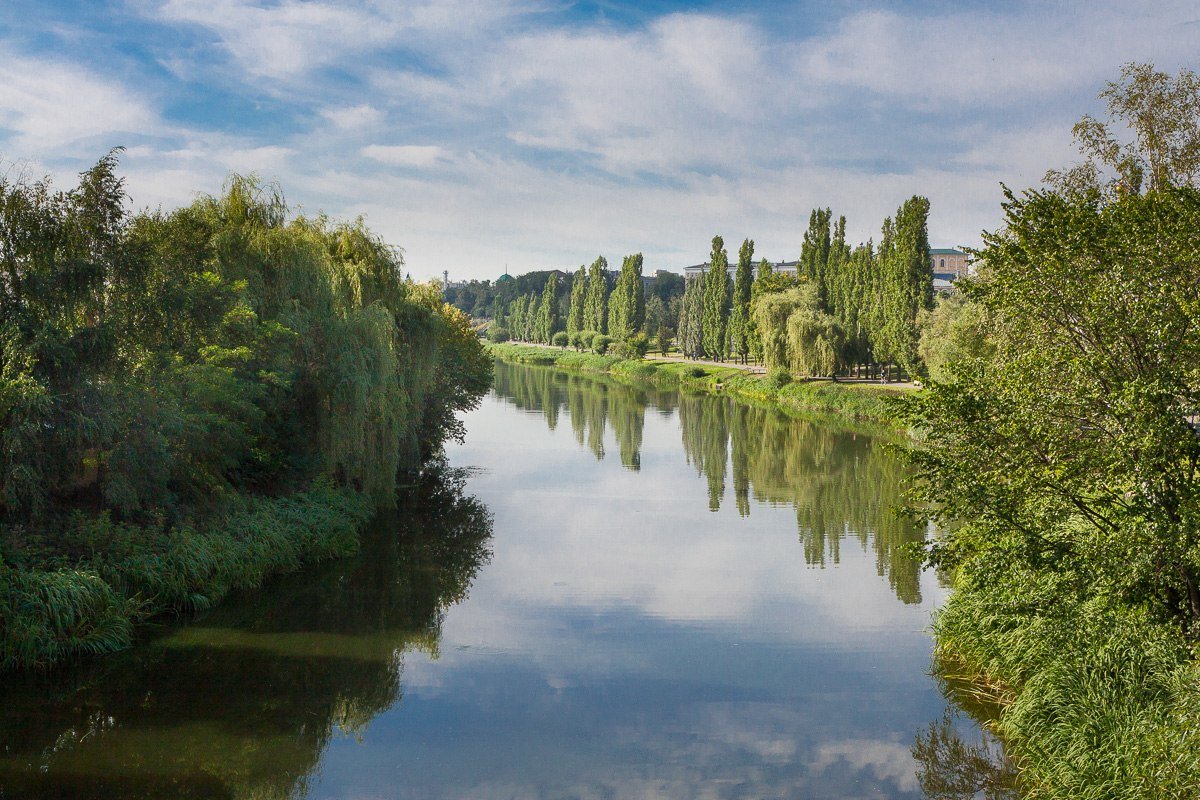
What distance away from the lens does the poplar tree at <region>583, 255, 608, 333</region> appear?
278 ft

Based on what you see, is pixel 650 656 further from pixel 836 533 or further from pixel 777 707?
pixel 836 533

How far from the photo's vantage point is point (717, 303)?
6531cm

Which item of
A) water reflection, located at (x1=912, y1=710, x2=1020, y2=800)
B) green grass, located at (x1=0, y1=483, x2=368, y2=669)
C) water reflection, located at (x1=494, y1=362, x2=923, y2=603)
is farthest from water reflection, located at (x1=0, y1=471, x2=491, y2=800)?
water reflection, located at (x1=494, y1=362, x2=923, y2=603)

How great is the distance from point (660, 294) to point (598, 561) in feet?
349

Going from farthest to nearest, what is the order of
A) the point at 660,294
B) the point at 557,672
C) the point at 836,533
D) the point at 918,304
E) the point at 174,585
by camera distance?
the point at 660,294
the point at 918,304
the point at 836,533
the point at 174,585
the point at 557,672

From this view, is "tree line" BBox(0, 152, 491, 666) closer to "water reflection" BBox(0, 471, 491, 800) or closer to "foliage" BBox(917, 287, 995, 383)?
"water reflection" BBox(0, 471, 491, 800)

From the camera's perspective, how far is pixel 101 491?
1352cm

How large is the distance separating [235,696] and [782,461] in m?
22.0

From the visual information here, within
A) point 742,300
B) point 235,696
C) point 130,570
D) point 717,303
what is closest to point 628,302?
point 717,303

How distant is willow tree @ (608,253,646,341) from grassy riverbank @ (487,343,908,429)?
2.86 meters

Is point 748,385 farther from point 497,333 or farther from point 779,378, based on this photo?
point 497,333

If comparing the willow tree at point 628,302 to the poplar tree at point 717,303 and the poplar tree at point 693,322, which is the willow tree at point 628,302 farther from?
the poplar tree at point 717,303

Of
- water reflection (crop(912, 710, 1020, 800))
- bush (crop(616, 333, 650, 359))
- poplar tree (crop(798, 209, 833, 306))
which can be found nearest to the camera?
Answer: water reflection (crop(912, 710, 1020, 800))

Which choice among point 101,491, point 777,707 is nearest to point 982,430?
point 777,707
